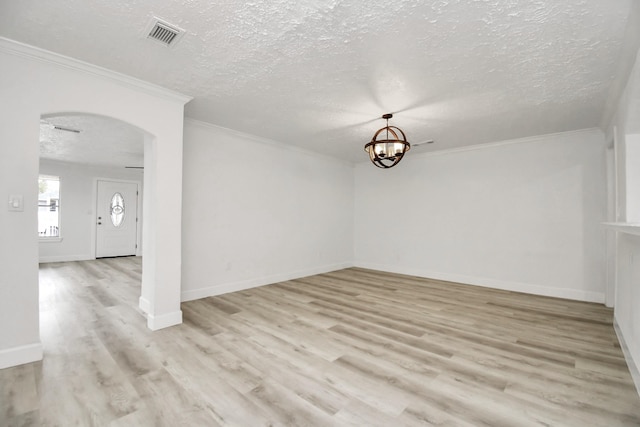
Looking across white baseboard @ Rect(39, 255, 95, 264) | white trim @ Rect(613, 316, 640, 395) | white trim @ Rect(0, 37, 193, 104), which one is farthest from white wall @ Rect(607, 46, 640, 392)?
white baseboard @ Rect(39, 255, 95, 264)

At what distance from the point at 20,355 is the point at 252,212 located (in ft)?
10.7

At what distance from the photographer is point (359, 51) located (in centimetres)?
241

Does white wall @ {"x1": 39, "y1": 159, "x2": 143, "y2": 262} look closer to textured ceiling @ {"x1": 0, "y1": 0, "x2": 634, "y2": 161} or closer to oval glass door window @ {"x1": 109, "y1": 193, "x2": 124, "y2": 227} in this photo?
oval glass door window @ {"x1": 109, "y1": 193, "x2": 124, "y2": 227}

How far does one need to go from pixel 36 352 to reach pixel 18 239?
1000 millimetres

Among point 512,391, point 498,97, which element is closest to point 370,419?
point 512,391

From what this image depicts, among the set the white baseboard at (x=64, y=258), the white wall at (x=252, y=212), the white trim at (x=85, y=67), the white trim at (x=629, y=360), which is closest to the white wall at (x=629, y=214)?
the white trim at (x=629, y=360)

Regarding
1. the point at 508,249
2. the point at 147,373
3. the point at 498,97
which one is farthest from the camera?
the point at 508,249

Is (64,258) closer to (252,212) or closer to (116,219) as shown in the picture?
(116,219)

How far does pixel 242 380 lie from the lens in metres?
2.15

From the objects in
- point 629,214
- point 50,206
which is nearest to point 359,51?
point 629,214

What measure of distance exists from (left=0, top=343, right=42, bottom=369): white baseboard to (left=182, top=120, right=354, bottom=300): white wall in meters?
1.76

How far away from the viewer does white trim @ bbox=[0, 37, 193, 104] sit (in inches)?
91.6

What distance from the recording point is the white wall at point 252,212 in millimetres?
4285

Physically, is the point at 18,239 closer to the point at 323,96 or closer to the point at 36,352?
the point at 36,352
